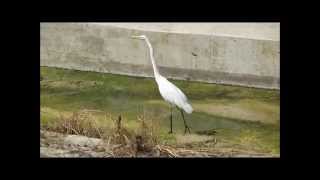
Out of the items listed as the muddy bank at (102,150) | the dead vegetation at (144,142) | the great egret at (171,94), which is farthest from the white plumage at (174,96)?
the muddy bank at (102,150)

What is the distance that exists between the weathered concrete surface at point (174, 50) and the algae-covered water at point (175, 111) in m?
0.07

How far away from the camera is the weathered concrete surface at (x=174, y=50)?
4.95 m

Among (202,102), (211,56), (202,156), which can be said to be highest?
(211,56)

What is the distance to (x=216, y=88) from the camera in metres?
5.01

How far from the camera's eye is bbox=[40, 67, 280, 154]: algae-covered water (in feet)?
16.1

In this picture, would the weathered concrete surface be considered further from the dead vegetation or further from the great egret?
the dead vegetation

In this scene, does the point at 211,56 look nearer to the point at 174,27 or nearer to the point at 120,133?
the point at 174,27

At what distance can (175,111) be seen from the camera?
4.93 metres

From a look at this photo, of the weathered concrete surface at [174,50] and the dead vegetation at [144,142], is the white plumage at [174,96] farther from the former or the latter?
the dead vegetation at [144,142]

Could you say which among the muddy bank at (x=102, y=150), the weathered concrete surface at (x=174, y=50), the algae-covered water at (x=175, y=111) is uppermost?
the weathered concrete surface at (x=174, y=50)

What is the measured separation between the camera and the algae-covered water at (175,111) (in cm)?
491

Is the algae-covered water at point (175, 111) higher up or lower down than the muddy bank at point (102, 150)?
→ higher up
